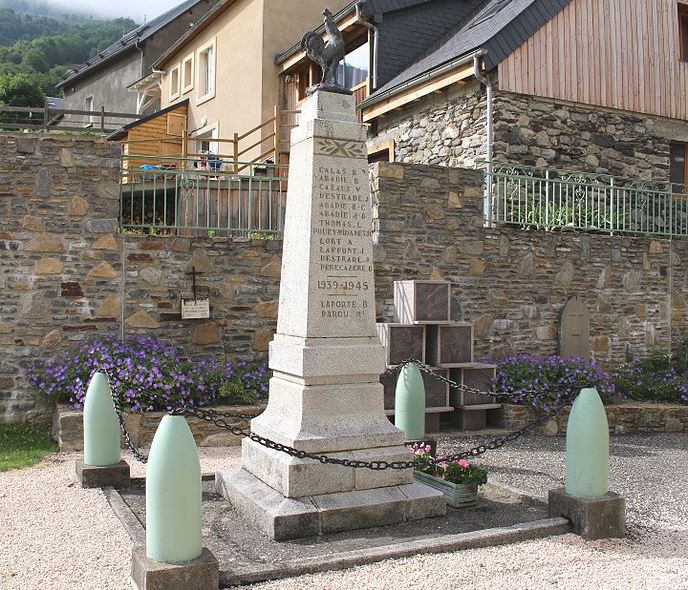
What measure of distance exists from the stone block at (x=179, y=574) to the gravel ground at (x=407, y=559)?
9.5 inches

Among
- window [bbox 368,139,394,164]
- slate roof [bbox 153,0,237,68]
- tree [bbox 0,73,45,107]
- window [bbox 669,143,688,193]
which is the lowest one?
window [bbox 669,143,688,193]

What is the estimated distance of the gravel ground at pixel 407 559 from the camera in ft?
12.9

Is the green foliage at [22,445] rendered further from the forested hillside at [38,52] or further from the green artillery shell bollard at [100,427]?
the forested hillside at [38,52]

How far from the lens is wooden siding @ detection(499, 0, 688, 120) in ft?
42.4

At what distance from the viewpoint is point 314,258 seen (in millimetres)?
5152

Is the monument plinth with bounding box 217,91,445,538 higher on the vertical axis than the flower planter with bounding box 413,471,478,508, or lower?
higher

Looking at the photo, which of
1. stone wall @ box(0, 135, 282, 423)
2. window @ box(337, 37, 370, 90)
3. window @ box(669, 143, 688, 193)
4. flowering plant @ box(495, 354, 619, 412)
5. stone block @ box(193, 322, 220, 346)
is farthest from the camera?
window @ box(337, 37, 370, 90)

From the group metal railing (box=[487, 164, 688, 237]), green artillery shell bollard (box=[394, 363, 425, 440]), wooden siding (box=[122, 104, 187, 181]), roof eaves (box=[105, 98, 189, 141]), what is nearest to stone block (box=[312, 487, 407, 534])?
green artillery shell bollard (box=[394, 363, 425, 440])

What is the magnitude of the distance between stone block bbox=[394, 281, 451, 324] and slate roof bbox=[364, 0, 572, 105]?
17.2ft

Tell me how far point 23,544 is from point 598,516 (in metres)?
3.64

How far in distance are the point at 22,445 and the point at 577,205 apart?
8.77 metres

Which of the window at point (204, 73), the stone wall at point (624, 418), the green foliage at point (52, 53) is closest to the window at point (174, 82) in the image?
the window at point (204, 73)

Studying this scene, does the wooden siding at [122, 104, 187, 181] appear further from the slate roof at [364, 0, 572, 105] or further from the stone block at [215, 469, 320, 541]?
the stone block at [215, 469, 320, 541]

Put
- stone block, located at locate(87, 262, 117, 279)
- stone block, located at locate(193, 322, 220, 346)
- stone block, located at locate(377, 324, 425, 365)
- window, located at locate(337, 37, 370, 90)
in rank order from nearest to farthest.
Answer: stone block, located at locate(377, 324, 425, 365)
stone block, located at locate(87, 262, 117, 279)
stone block, located at locate(193, 322, 220, 346)
window, located at locate(337, 37, 370, 90)
